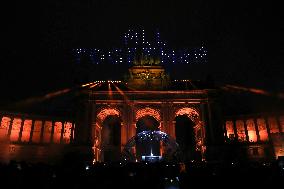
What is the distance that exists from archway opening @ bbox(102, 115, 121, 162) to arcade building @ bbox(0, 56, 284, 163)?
22 cm

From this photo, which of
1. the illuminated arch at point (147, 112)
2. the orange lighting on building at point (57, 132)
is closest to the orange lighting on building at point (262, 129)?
the illuminated arch at point (147, 112)

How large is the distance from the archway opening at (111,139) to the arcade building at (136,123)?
0.22 metres

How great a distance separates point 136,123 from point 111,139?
914cm

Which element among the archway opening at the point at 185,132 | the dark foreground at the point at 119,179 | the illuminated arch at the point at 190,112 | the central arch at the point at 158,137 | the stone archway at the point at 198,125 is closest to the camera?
the dark foreground at the point at 119,179

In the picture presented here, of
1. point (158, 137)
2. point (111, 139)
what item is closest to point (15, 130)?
point (111, 139)

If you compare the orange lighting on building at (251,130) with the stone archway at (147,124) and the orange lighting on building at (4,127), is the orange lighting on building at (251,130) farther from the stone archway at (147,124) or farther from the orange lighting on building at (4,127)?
the orange lighting on building at (4,127)

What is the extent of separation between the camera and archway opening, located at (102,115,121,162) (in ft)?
182

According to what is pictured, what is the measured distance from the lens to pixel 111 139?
5850 centimetres

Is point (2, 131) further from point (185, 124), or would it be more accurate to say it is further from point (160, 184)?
point (160, 184)

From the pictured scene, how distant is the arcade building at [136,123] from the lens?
4722 cm

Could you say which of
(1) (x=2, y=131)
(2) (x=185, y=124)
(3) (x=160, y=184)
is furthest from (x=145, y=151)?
(3) (x=160, y=184)

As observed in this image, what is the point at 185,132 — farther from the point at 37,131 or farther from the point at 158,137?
the point at 37,131

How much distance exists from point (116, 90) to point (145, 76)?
21.6 feet

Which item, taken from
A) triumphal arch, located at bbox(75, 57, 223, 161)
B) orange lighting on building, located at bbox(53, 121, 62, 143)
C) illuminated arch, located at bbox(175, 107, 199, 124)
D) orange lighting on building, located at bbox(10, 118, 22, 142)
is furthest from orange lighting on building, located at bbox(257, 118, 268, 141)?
orange lighting on building, located at bbox(10, 118, 22, 142)
